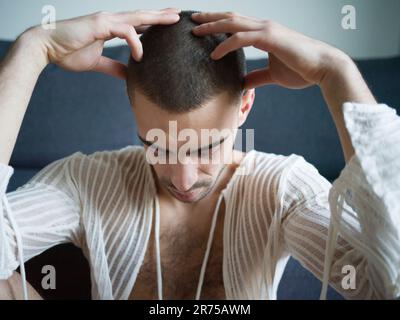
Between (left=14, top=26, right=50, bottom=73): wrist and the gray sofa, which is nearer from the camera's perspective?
(left=14, top=26, right=50, bottom=73): wrist

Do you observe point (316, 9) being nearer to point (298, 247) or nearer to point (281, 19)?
point (281, 19)

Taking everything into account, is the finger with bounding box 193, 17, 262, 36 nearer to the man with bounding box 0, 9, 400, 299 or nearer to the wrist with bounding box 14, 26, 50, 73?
the man with bounding box 0, 9, 400, 299

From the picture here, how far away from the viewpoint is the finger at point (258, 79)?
32.0 inches

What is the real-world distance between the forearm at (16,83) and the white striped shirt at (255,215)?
0.20 feet

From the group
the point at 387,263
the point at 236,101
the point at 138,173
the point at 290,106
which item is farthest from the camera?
the point at 290,106

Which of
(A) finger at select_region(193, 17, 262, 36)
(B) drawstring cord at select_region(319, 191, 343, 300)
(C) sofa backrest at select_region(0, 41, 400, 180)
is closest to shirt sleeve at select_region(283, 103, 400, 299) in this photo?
(B) drawstring cord at select_region(319, 191, 343, 300)

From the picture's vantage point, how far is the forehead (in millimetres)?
751

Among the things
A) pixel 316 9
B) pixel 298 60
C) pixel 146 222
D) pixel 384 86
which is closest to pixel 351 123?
pixel 298 60

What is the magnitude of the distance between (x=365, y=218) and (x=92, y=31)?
0.55 metres

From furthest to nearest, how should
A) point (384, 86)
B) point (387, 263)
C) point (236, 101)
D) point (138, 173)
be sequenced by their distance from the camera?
1. point (384, 86)
2. point (138, 173)
3. point (236, 101)
4. point (387, 263)

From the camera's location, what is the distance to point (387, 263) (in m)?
0.56

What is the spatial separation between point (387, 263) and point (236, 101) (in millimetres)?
414

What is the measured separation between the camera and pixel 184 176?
766 millimetres

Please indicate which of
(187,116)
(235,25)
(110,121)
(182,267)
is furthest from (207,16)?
(110,121)
